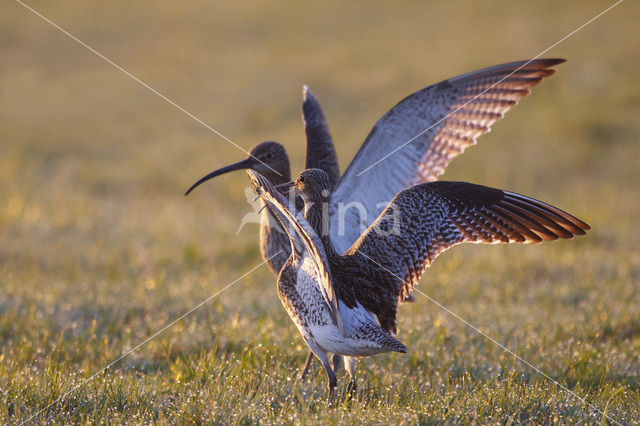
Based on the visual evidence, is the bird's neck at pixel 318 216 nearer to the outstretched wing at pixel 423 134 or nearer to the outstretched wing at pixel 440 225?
the outstretched wing at pixel 440 225

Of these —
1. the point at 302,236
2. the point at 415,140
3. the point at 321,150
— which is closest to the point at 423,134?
the point at 415,140

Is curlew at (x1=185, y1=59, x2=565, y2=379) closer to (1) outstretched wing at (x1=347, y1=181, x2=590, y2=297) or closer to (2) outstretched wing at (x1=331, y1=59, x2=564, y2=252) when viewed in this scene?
(2) outstretched wing at (x1=331, y1=59, x2=564, y2=252)

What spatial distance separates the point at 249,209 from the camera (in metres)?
10.7

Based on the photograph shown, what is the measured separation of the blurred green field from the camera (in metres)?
4.26

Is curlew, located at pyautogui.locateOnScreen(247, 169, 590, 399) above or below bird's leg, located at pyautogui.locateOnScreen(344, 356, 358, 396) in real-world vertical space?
above

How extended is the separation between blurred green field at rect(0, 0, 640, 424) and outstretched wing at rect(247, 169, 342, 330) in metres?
0.63

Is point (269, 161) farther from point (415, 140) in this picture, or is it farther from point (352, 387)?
point (352, 387)

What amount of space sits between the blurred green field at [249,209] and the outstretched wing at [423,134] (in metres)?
1.11

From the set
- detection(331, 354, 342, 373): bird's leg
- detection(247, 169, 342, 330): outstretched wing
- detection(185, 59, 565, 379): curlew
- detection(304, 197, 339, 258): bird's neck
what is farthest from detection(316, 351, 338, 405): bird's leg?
detection(185, 59, 565, 379): curlew

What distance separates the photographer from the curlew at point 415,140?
556 cm

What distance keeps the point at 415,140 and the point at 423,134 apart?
8cm

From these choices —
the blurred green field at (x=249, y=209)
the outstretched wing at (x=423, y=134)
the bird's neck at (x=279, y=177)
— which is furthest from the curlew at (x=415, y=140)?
the blurred green field at (x=249, y=209)

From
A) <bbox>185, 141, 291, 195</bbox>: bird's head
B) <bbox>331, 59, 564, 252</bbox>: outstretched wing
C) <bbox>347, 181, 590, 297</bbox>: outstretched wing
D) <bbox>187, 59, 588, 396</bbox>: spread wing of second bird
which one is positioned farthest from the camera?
<bbox>185, 141, 291, 195</bbox>: bird's head

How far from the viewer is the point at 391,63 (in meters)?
18.9
